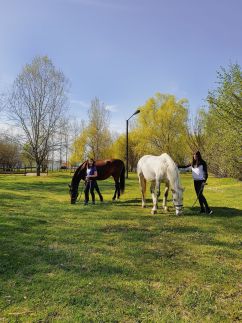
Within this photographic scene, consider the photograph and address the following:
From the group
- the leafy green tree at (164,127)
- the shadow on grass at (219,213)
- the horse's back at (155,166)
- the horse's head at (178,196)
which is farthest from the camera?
the leafy green tree at (164,127)

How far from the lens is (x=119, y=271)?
4535 millimetres

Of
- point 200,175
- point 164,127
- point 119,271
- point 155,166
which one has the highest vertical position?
point 164,127

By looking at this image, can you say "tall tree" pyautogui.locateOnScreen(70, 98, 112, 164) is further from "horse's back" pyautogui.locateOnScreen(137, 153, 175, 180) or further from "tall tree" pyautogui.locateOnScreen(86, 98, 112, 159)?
"horse's back" pyautogui.locateOnScreen(137, 153, 175, 180)

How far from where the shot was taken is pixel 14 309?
11.2 ft

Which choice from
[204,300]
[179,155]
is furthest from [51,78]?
[204,300]

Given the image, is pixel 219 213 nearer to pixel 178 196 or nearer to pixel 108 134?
pixel 178 196

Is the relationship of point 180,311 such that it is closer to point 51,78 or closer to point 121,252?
point 121,252

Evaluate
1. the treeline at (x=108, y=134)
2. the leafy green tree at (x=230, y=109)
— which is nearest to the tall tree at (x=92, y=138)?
the treeline at (x=108, y=134)

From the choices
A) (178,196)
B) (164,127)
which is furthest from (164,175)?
(164,127)

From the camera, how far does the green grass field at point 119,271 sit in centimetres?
341

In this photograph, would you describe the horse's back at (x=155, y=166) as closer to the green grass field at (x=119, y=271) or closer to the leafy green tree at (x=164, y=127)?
the green grass field at (x=119, y=271)

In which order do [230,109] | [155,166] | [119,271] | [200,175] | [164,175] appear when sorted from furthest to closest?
1. [230,109]
2. [155,166]
3. [164,175]
4. [200,175]
5. [119,271]

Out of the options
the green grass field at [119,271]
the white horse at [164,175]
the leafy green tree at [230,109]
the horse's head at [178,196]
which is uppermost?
the leafy green tree at [230,109]

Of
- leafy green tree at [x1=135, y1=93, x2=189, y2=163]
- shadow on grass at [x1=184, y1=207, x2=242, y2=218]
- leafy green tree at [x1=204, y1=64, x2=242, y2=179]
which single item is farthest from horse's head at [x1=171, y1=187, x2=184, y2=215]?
leafy green tree at [x1=135, y1=93, x2=189, y2=163]
